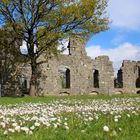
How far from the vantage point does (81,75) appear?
5066 centimetres

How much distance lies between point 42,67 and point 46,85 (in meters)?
2.07

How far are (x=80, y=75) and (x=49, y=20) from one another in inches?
605

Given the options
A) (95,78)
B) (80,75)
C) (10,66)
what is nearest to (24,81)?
(10,66)

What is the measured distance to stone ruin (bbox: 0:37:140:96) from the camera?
47.0 m

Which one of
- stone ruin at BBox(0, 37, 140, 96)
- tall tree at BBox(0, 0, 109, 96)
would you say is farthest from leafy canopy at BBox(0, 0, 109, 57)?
stone ruin at BBox(0, 37, 140, 96)

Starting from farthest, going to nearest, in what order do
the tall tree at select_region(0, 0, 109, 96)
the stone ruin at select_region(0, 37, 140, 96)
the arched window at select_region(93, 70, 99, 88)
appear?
the arched window at select_region(93, 70, 99, 88) → the stone ruin at select_region(0, 37, 140, 96) → the tall tree at select_region(0, 0, 109, 96)

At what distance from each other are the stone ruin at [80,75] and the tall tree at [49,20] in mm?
6575

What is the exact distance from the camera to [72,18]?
36625 millimetres

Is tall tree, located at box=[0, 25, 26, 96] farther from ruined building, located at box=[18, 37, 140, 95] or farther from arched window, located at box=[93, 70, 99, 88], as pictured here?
arched window, located at box=[93, 70, 99, 88]

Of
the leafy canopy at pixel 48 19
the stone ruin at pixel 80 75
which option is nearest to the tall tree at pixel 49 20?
the leafy canopy at pixel 48 19

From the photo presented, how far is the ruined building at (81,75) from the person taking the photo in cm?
4728

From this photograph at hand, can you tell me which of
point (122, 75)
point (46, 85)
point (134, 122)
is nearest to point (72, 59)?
point (46, 85)

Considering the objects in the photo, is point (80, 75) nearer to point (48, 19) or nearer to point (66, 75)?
point (66, 75)

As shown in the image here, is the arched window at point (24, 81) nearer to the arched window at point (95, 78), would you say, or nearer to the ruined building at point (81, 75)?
the ruined building at point (81, 75)
